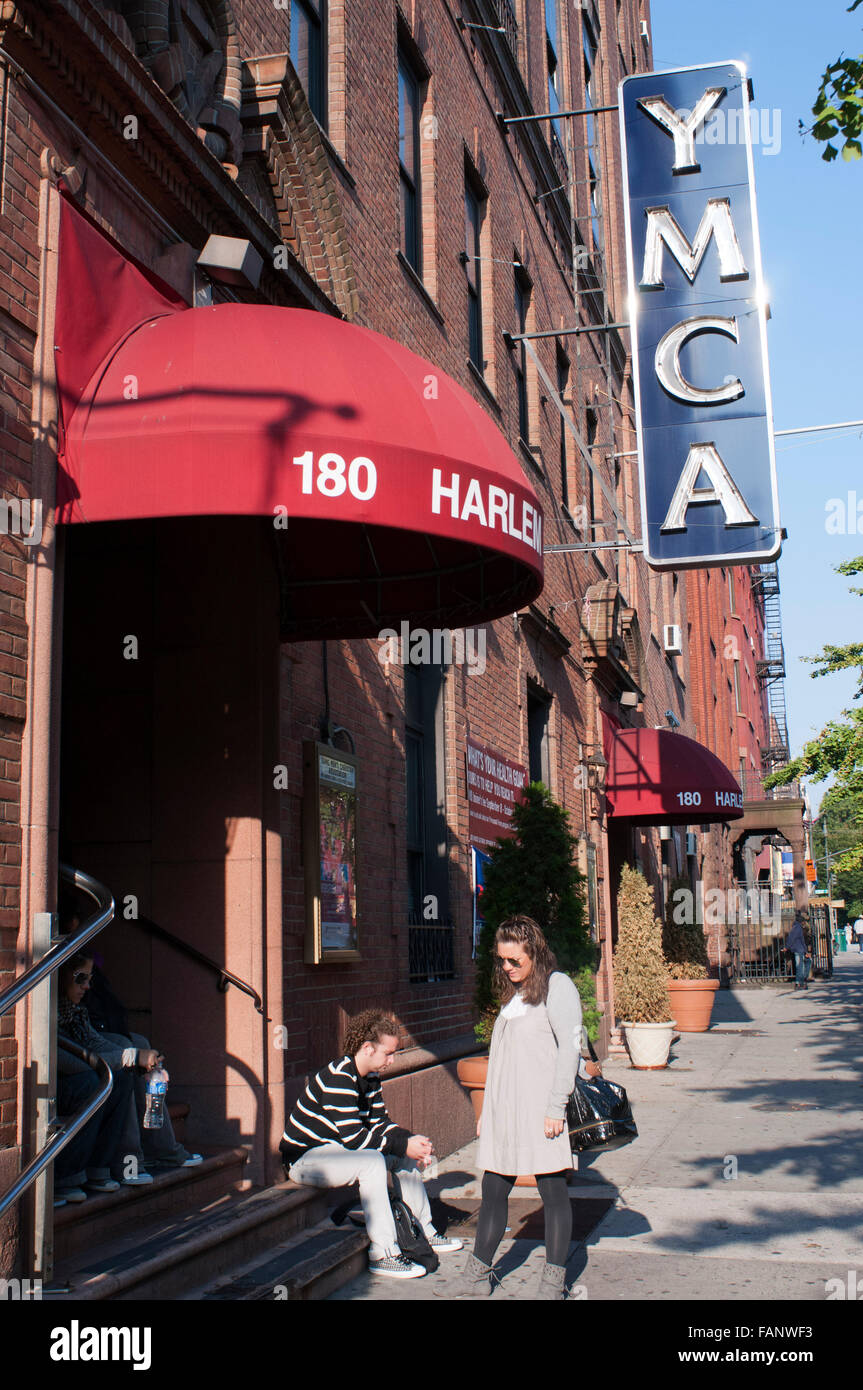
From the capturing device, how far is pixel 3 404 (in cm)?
505

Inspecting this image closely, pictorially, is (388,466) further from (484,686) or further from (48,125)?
(484,686)

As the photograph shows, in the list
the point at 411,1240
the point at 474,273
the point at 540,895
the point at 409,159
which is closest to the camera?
the point at 411,1240

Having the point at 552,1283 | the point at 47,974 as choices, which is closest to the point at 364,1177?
the point at 552,1283

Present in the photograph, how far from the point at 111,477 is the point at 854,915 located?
427 feet

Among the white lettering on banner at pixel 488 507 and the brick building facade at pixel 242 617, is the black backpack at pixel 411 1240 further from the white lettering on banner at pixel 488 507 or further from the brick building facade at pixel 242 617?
the white lettering on banner at pixel 488 507

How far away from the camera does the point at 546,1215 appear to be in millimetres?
5930

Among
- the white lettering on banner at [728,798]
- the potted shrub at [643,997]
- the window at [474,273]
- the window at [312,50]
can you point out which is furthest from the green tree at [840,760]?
the window at [312,50]

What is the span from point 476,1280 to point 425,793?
5.48 m

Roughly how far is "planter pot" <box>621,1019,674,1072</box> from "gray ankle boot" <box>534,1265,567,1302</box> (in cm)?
981

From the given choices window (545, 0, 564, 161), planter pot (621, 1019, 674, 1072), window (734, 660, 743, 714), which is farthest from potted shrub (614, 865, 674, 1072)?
window (734, 660, 743, 714)

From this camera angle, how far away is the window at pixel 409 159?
11.7 m

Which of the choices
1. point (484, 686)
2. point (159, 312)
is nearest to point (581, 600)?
point (484, 686)

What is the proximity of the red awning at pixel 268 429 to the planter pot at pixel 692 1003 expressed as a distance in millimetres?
14714

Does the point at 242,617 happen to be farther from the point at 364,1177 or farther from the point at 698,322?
the point at 698,322
